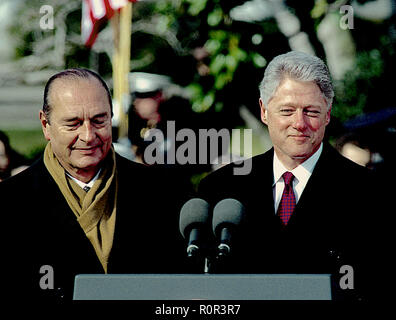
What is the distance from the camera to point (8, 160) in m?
4.47

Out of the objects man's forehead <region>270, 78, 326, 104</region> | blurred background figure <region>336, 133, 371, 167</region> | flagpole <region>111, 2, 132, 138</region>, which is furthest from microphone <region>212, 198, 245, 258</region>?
flagpole <region>111, 2, 132, 138</region>

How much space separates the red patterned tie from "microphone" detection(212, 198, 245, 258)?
740mm

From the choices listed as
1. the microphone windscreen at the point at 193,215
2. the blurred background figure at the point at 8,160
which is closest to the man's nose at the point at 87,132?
the microphone windscreen at the point at 193,215

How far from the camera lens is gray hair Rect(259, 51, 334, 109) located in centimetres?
302

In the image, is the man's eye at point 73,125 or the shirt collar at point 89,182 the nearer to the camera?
the man's eye at point 73,125

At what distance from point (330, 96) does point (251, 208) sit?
60cm

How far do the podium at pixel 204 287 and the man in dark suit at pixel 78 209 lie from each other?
2.90 ft

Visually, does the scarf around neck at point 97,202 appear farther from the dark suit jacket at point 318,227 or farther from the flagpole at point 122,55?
the flagpole at point 122,55

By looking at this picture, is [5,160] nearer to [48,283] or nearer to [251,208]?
[48,283]

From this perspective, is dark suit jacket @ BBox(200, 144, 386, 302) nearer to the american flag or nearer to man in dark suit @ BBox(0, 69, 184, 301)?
man in dark suit @ BBox(0, 69, 184, 301)

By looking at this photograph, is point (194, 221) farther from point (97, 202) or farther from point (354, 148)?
point (354, 148)

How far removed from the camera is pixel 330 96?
120 inches

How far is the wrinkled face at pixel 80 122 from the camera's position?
3025mm
